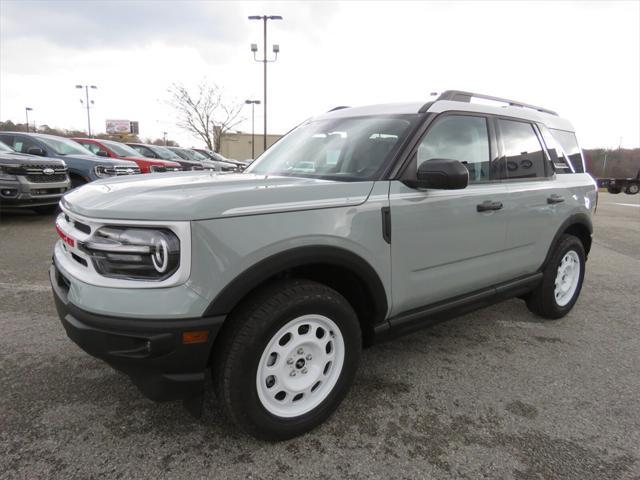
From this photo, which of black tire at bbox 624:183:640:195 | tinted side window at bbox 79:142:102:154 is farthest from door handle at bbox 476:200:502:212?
black tire at bbox 624:183:640:195

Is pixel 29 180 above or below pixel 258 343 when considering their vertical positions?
above

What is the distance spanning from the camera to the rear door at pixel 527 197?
10.6 feet

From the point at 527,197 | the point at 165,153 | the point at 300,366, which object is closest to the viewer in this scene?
the point at 300,366

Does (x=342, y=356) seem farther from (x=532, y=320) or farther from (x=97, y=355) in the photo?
(x=532, y=320)

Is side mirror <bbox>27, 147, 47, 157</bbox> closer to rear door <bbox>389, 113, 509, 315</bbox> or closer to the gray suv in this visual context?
the gray suv

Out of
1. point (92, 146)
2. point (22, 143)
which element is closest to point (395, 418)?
point (22, 143)

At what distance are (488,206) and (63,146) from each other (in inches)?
399

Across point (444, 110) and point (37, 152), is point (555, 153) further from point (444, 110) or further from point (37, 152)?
point (37, 152)

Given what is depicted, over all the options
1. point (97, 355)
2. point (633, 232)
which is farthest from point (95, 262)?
point (633, 232)

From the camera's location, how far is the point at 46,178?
812 centimetres

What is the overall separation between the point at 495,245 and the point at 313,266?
153cm

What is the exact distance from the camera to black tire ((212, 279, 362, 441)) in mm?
1930

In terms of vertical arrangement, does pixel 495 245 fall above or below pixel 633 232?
above

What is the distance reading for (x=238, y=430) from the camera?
2.27 m
